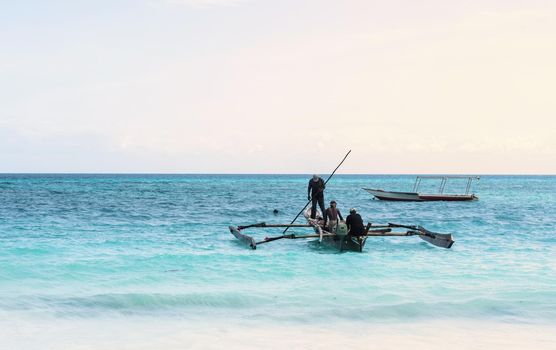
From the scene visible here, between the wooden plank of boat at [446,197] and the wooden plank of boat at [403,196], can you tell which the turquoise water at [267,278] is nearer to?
the wooden plank of boat at [446,197]

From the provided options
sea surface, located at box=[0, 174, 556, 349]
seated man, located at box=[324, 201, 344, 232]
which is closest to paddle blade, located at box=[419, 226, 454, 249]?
sea surface, located at box=[0, 174, 556, 349]

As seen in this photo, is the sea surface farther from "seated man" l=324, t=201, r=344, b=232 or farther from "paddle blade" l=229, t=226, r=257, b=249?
"seated man" l=324, t=201, r=344, b=232

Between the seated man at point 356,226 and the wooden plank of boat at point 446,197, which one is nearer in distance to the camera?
the seated man at point 356,226

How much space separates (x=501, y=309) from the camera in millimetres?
11867

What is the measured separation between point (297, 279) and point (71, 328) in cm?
604

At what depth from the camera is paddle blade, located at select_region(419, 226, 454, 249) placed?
19.6 m

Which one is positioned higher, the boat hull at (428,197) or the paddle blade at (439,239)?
the boat hull at (428,197)

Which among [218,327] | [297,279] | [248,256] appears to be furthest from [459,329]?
[248,256]

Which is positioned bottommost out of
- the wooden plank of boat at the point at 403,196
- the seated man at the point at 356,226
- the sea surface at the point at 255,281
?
the sea surface at the point at 255,281

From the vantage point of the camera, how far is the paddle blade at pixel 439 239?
1962 cm

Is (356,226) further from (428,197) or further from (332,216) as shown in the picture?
(428,197)

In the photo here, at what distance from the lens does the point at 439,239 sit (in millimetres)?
20250

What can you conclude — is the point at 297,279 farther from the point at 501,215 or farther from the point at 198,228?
the point at 501,215

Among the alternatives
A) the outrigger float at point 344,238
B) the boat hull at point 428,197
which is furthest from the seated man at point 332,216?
the boat hull at point 428,197
